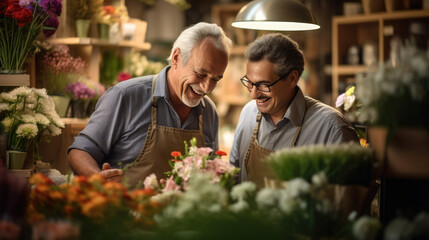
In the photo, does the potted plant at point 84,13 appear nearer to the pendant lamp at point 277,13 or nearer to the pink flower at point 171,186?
the pendant lamp at point 277,13

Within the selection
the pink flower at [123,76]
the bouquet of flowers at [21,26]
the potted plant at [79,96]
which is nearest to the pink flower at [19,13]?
the bouquet of flowers at [21,26]

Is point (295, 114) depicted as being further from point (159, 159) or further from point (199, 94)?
point (159, 159)

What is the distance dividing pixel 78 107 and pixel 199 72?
1.32m

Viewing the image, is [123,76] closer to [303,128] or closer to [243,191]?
[303,128]

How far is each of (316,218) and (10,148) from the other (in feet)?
5.91

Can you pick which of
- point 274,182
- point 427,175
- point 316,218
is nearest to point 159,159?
point 274,182

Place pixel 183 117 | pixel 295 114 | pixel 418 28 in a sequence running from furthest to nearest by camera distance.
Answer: pixel 418 28 → pixel 183 117 → pixel 295 114

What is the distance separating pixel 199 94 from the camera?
9.25 feet

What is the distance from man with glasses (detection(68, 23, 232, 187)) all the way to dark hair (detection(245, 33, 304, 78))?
0.79ft

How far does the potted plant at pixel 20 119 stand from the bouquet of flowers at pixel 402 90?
181 centimetres

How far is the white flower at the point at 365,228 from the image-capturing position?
152 centimetres

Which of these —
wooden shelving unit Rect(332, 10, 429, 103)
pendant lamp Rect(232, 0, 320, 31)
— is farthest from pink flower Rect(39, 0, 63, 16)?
wooden shelving unit Rect(332, 10, 429, 103)

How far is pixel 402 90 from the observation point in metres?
1.57

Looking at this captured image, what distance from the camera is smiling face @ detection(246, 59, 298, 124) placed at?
2.62 metres
